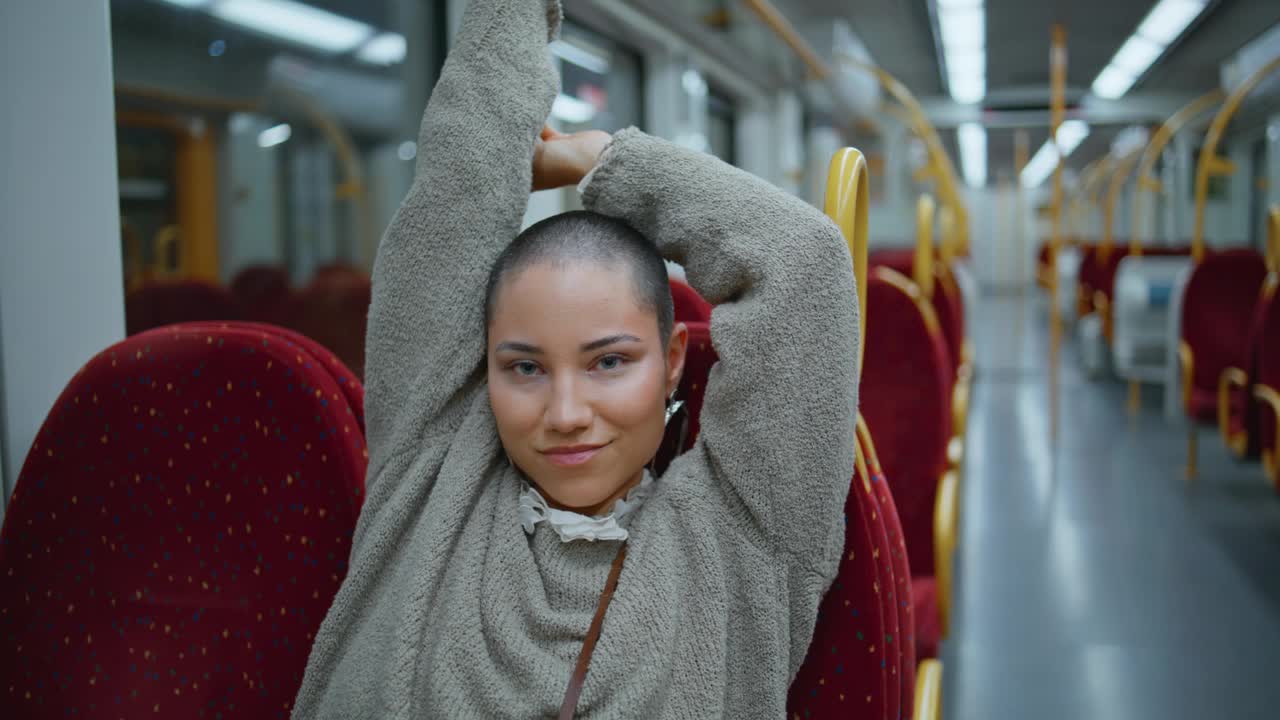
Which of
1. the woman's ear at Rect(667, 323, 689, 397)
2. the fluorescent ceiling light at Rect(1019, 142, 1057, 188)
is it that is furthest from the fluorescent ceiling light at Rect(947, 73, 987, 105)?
the woman's ear at Rect(667, 323, 689, 397)

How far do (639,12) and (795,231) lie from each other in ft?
11.1

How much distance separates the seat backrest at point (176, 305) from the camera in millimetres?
1609

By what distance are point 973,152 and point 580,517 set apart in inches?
690

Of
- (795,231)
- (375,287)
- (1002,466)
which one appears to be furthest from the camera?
(1002,466)

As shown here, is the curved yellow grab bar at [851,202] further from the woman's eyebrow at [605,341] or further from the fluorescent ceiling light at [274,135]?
the fluorescent ceiling light at [274,135]

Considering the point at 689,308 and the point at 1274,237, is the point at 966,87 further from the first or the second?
the point at 689,308

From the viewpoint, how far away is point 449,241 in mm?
970

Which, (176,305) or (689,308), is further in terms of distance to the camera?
(176,305)

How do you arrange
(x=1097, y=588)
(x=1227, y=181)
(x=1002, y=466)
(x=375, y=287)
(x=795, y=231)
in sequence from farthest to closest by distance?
(x=1227, y=181), (x=1002, y=466), (x=1097, y=588), (x=375, y=287), (x=795, y=231)

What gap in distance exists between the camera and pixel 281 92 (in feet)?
6.96

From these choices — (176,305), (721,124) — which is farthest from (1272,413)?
(721,124)

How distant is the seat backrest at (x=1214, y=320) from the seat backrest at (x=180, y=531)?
3872 mm

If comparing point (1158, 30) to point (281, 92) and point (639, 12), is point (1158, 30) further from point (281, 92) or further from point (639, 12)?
point (281, 92)

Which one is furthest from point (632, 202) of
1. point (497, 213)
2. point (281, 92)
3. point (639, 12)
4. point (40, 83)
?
point (639, 12)
